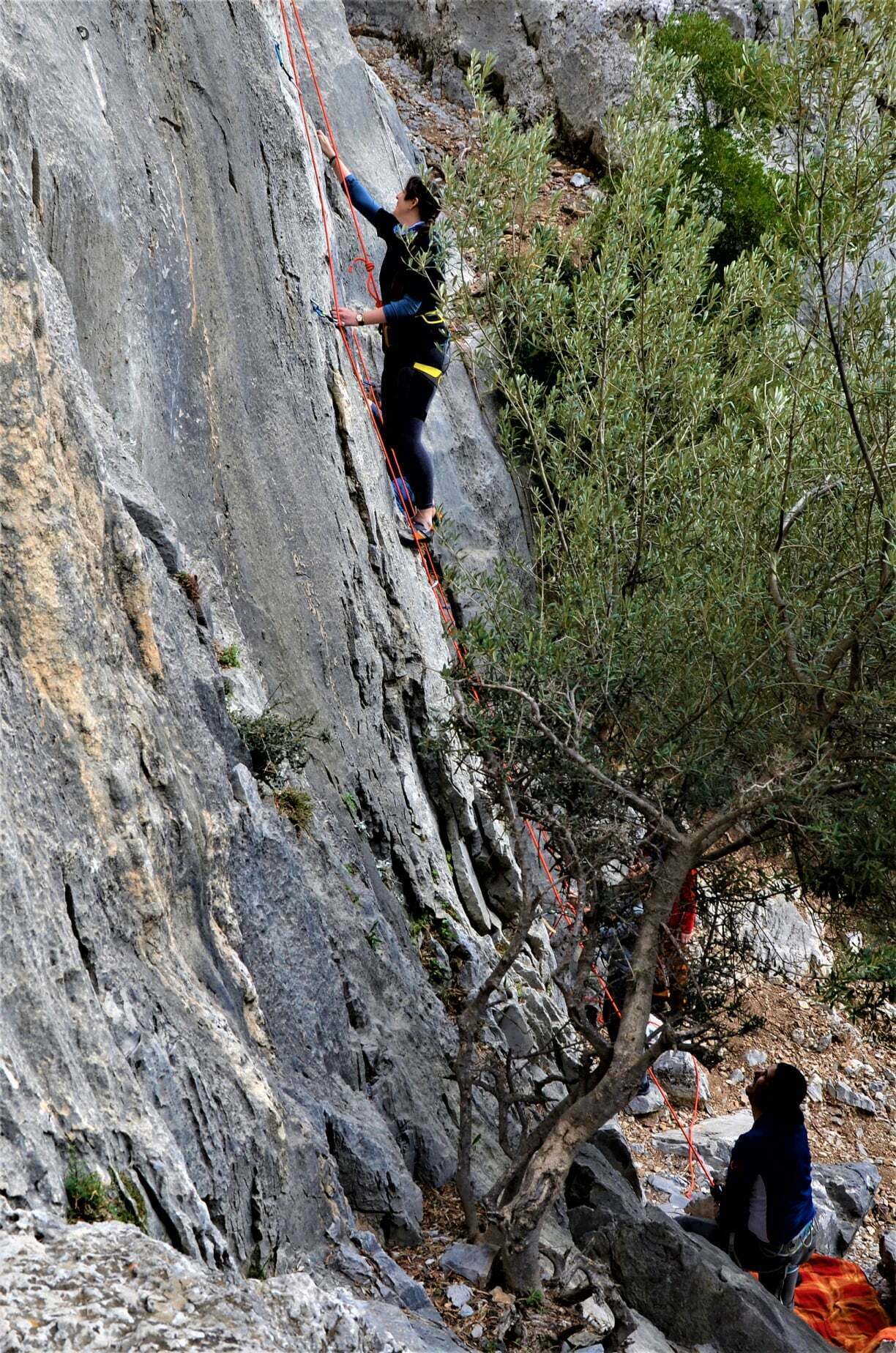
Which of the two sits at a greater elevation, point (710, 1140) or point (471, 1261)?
point (710, 1140)

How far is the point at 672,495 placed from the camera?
8617 millimetres

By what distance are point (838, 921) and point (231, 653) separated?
4.42 metres

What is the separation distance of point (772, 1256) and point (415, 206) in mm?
8999

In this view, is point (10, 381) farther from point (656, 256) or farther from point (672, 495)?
point (656, 256)

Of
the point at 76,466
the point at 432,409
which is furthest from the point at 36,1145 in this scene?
the point at 432,409

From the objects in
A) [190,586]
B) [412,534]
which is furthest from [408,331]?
[190,586]

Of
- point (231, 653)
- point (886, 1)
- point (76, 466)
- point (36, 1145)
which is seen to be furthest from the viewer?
point (231, 653)

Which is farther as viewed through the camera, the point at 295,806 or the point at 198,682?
the point at 295,806

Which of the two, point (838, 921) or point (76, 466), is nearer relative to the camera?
point (76, 466)

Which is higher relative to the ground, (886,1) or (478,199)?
(478,199)

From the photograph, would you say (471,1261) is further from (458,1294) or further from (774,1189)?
(774,1189)

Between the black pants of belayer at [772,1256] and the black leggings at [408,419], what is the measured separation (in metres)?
7.73

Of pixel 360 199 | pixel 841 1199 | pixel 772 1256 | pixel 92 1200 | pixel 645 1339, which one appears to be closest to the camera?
pixel 92 1200

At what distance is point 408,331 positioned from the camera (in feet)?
38.4
